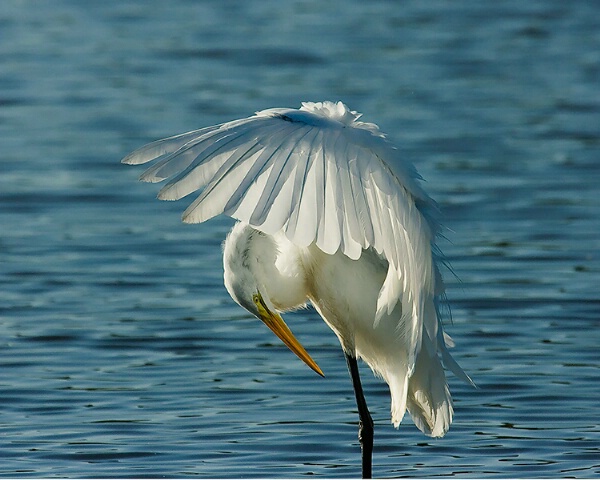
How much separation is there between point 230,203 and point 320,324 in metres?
4.27

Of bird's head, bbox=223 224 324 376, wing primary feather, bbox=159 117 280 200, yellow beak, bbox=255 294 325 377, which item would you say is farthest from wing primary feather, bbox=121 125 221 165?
yellow beak, bbox=255 294 325 377

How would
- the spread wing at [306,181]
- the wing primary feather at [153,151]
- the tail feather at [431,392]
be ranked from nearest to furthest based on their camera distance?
the spread wing at [306,181], the wing primary feather at [153,151], the tail feather at [431,392]

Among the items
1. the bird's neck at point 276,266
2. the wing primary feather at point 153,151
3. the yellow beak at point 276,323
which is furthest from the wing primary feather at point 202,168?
the yellow beak at point 276,323

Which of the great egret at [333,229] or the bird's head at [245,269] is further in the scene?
the bird's head at [245,269]

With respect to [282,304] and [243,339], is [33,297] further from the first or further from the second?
[282,304]

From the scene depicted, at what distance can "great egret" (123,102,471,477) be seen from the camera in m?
4.58

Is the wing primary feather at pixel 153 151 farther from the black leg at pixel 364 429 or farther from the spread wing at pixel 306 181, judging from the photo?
the black leg at pixel 364 429

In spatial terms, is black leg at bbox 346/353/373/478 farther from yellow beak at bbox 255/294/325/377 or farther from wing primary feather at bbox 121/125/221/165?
wing primary feather at bbox 121/125/221/165

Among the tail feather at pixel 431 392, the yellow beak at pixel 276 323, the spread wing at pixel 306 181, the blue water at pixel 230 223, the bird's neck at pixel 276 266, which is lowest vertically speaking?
the blue water at pixel 230 223

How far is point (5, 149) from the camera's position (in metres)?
12.7

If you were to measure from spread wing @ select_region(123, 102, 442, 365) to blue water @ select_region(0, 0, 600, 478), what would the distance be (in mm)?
1725

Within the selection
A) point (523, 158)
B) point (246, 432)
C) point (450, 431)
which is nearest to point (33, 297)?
point (246, 432)

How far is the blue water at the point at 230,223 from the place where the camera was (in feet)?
22.7

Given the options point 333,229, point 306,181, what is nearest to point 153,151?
point 306,181
